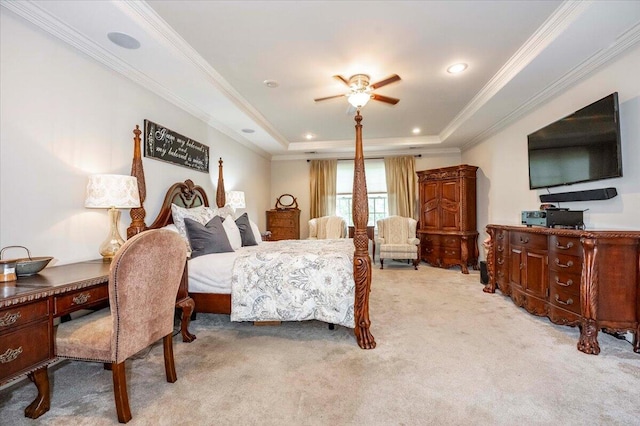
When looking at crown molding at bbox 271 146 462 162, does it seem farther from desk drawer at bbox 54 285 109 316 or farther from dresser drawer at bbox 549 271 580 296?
desk drawer at bbox 54 285 109 316

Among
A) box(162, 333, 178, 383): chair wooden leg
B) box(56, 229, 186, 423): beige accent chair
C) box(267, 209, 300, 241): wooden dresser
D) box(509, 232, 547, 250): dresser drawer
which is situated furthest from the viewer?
box(267, 209, 300, 241): wooden dresser

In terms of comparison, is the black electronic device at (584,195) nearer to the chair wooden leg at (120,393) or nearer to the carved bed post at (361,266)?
the carved bed post at (361,266)

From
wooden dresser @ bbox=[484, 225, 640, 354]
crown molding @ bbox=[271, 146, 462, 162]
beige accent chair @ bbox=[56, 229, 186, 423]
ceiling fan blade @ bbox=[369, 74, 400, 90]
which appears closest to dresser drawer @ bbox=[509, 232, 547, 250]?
wooden dresser @ bbox=[484, 225, 640, 354]

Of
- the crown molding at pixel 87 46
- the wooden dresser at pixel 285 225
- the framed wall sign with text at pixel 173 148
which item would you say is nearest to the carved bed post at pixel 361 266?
the crown molding at pixel 87 46

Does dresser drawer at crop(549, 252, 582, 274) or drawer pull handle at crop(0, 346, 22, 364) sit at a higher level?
dresser drawer at crop(549, 252, 582, 274)

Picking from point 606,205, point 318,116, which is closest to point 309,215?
point 318,116

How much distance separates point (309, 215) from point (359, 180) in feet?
14.8

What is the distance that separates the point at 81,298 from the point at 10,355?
14.6 inches

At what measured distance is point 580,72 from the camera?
2977 millimetres

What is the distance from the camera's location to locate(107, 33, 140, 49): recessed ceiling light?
234 centimetres

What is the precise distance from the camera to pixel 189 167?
3889mm

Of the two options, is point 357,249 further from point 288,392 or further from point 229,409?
point 229,409

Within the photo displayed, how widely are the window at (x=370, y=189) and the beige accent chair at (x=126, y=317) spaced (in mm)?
5337

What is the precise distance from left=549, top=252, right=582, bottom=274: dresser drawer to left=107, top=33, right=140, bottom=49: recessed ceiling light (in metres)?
4.12
